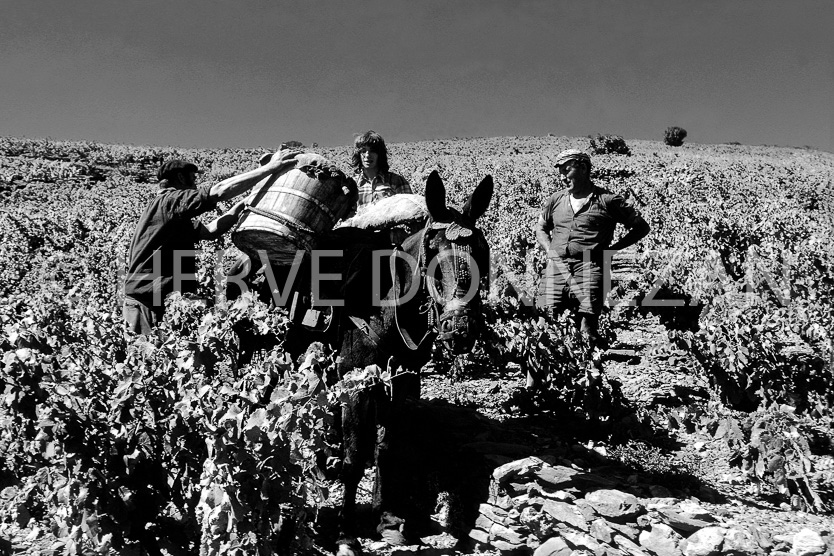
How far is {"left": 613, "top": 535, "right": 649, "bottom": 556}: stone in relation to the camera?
3.11 metres

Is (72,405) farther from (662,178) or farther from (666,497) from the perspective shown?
(662,178)

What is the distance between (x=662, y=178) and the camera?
72.4 feet

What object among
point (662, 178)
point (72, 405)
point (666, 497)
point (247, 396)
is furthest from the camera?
point (662, 178)

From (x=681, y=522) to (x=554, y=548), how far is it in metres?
0.67

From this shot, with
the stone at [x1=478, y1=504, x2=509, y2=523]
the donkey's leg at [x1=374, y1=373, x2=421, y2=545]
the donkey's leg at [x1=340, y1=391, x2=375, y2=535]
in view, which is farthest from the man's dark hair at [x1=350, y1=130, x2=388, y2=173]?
the stone at [x1=478, y1=504, x2=509, y2=523]

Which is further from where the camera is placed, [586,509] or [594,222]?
[594,222]

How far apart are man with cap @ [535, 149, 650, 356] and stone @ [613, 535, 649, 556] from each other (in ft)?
6.78

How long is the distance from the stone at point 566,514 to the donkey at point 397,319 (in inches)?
32.6

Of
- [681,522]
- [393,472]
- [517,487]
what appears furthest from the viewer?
[393,472]

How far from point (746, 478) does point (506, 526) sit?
1458 mm

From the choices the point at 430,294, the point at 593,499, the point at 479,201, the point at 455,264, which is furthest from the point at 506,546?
the point at 479,201

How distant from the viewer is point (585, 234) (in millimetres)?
5258

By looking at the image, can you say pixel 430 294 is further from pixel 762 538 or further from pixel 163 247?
pixel 163 247

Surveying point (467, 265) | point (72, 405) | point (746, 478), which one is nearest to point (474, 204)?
point (467, 265)
